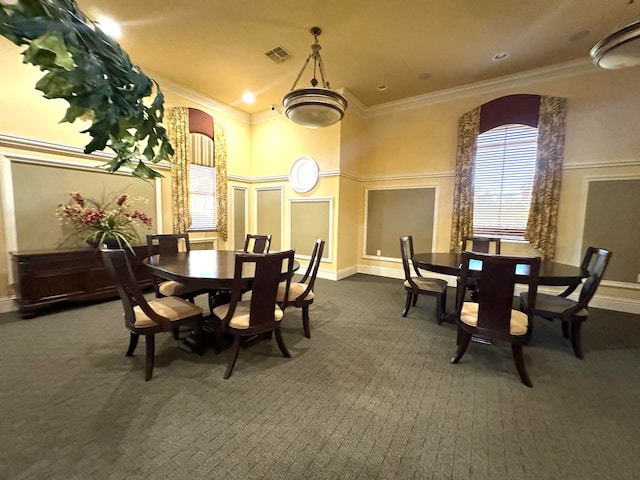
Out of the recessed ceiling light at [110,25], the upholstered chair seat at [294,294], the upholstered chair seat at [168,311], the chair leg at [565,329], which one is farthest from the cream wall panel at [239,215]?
the chair leg at [565,329]

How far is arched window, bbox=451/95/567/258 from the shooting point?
3834 millimetres

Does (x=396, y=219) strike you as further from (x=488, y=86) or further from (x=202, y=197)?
(x=202, y=197)

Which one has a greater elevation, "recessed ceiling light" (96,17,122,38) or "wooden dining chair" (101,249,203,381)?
"recessed ceiling light" (96,17,122,38)

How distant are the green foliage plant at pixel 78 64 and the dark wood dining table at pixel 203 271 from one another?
142cm

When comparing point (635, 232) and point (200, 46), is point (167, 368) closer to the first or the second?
point (200, 46)

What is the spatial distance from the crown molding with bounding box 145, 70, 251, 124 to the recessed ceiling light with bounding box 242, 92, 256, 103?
19.0 inches

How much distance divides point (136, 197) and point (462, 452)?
193 inches

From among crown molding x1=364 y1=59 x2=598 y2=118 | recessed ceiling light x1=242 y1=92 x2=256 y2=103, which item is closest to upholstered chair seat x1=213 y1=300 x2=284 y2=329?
recessed ceiling light x1=242 y1=92 x2=256 y2=103

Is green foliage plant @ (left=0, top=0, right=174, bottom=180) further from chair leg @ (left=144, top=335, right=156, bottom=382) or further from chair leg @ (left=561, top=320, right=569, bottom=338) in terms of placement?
chair leg @ (left=561, top=320, right=569, bottom=338)

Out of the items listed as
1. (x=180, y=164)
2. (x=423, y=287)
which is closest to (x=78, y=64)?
(x=423, y=287)

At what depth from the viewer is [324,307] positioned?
3.49 m

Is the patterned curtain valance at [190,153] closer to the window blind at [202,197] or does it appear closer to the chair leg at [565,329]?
the window blind at [202,197]

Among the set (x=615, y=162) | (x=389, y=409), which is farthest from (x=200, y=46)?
(x=615, y=162)

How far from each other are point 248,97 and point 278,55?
4.93 ft
